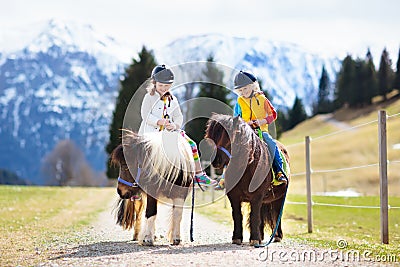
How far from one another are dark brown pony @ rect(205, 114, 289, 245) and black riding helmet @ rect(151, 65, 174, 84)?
126 centimetres

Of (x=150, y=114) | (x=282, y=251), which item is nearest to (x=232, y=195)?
(x=282, y=251)

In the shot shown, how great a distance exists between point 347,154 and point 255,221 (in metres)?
49.8

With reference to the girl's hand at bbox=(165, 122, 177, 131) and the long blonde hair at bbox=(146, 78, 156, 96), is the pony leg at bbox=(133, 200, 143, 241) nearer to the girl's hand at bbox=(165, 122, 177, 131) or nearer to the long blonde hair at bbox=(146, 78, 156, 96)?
the girl's hand at bbox=(165, 122, 177, 131)

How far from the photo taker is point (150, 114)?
8.00 metres

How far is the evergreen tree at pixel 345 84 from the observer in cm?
7881

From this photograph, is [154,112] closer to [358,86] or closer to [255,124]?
[255,124]

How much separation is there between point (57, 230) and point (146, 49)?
37.4 metres

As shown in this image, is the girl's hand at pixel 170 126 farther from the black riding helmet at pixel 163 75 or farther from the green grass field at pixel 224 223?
the green grass field at pixel 224 223

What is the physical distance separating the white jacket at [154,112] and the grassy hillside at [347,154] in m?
12.6

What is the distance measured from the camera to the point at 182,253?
6750mm

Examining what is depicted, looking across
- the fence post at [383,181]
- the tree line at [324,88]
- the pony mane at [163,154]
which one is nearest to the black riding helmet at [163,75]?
the pony mane at [163,154]

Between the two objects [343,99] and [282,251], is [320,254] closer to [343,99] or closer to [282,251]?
[282,251]

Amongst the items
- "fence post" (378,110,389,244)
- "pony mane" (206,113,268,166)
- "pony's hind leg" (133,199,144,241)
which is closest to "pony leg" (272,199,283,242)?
"pony mane" (206,113,268,166)

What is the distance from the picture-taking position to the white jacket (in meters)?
7.96
